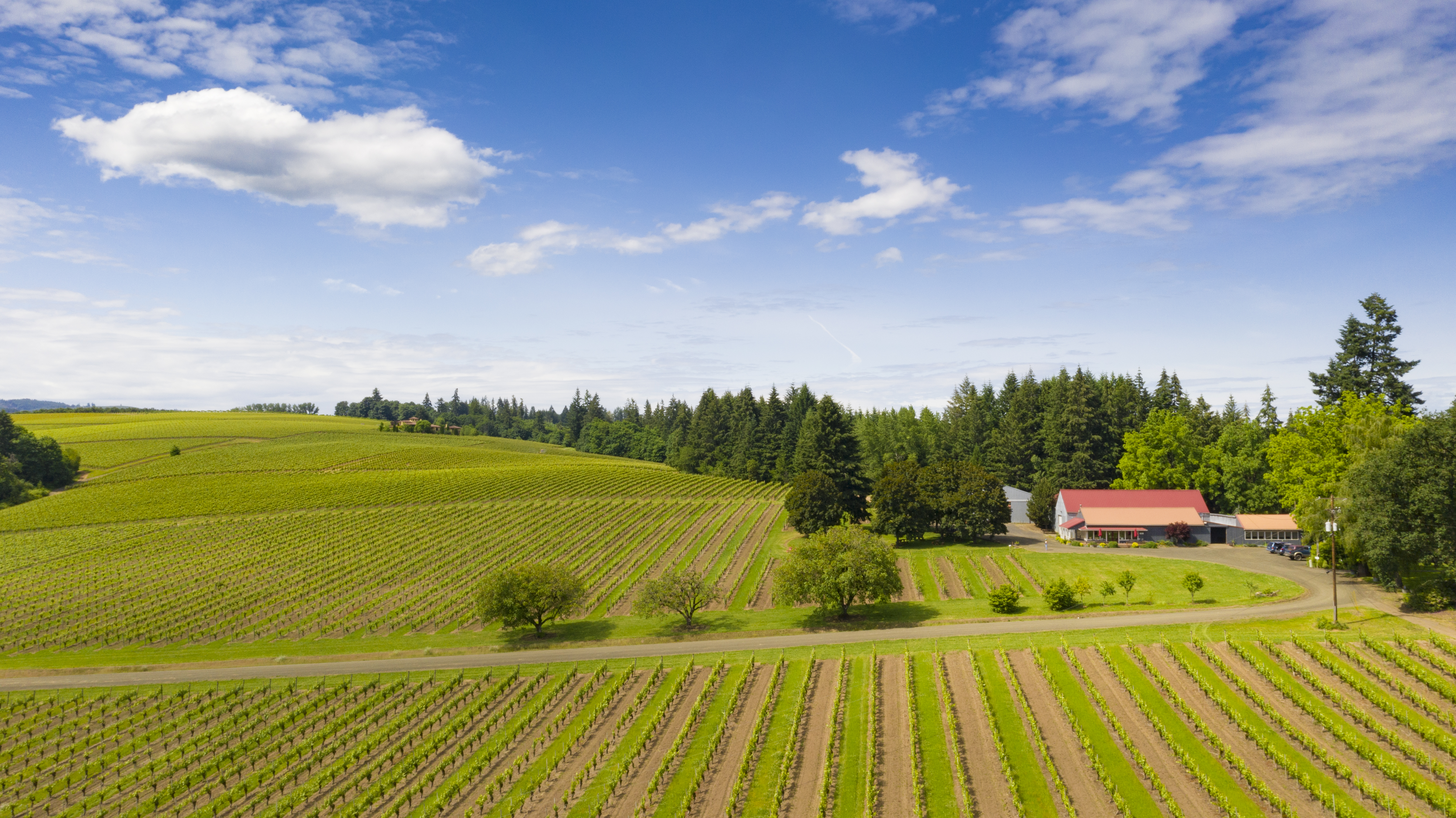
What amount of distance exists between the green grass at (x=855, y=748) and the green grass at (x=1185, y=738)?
13.2 meters

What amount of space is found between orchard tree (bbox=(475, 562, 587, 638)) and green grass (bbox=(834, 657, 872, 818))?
21.4 metres

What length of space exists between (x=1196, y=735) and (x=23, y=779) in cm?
5292

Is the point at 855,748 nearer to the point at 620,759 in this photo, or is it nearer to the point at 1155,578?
the point at 620,759

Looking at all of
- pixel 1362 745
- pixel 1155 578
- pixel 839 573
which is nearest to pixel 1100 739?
pixel 1362 745

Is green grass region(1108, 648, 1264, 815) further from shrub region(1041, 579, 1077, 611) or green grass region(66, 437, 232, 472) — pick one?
green grass region(66, 437, 232, 472)

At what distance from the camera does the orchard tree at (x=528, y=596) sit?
48.8 m

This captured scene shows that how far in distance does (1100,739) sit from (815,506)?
146 feet

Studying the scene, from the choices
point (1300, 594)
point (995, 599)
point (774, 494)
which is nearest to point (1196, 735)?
point (995, 599)

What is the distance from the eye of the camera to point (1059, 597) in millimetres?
49688

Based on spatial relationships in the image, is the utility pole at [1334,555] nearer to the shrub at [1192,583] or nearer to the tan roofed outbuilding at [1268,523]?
the shrub at [1192,583]

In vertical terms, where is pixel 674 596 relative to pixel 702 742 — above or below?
above

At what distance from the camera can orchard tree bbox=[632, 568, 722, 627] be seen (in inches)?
1949

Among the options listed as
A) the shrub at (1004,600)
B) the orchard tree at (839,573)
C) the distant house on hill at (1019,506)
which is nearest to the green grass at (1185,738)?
the shrub at (1004,600)

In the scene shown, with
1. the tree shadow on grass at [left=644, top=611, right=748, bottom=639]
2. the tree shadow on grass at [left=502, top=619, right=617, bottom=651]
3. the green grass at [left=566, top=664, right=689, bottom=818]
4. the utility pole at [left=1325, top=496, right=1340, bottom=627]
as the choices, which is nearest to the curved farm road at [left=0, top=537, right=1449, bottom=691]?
the utility pole at [left=1325, top=496, right=1340, bottom=627]
